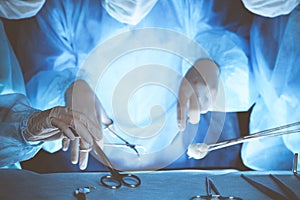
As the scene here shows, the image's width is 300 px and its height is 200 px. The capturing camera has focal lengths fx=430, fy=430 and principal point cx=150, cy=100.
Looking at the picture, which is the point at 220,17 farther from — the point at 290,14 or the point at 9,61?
the point at 9,61

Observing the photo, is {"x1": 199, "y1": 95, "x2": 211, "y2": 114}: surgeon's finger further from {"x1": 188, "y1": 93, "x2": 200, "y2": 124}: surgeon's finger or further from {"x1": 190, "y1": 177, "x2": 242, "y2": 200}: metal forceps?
{"x1": 190, "y1": 177, "x2": 242, "y2": 200}: metal forceps

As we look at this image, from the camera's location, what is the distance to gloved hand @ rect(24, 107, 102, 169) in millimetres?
969

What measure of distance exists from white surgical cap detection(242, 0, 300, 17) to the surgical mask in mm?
251

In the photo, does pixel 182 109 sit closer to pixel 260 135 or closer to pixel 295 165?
pixel 260 135

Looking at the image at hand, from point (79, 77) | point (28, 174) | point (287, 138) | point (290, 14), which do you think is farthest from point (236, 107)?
point (28, 174)

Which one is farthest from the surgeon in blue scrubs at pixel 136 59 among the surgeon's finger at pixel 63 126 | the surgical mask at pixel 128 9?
the surgeon's finger at pixel 63 126

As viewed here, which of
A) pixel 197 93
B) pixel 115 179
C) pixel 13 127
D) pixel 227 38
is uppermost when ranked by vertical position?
pixel 227 38

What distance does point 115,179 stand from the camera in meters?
1.06

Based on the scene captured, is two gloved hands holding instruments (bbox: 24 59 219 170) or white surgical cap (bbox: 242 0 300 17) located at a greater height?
white surgical cap (bbox: 242 0 300 17)

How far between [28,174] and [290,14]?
79cm

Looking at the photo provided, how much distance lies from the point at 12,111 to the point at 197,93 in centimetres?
46

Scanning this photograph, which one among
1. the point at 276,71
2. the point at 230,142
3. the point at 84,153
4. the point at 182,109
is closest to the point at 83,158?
the point at 84,153

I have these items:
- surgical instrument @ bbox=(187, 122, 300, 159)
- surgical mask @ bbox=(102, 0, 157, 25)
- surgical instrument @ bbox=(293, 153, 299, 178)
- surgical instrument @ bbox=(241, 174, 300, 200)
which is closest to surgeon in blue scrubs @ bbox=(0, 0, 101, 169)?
surgical mask @ bbox=(102, 0, 157, 25)

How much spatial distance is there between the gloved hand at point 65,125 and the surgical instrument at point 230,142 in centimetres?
26
